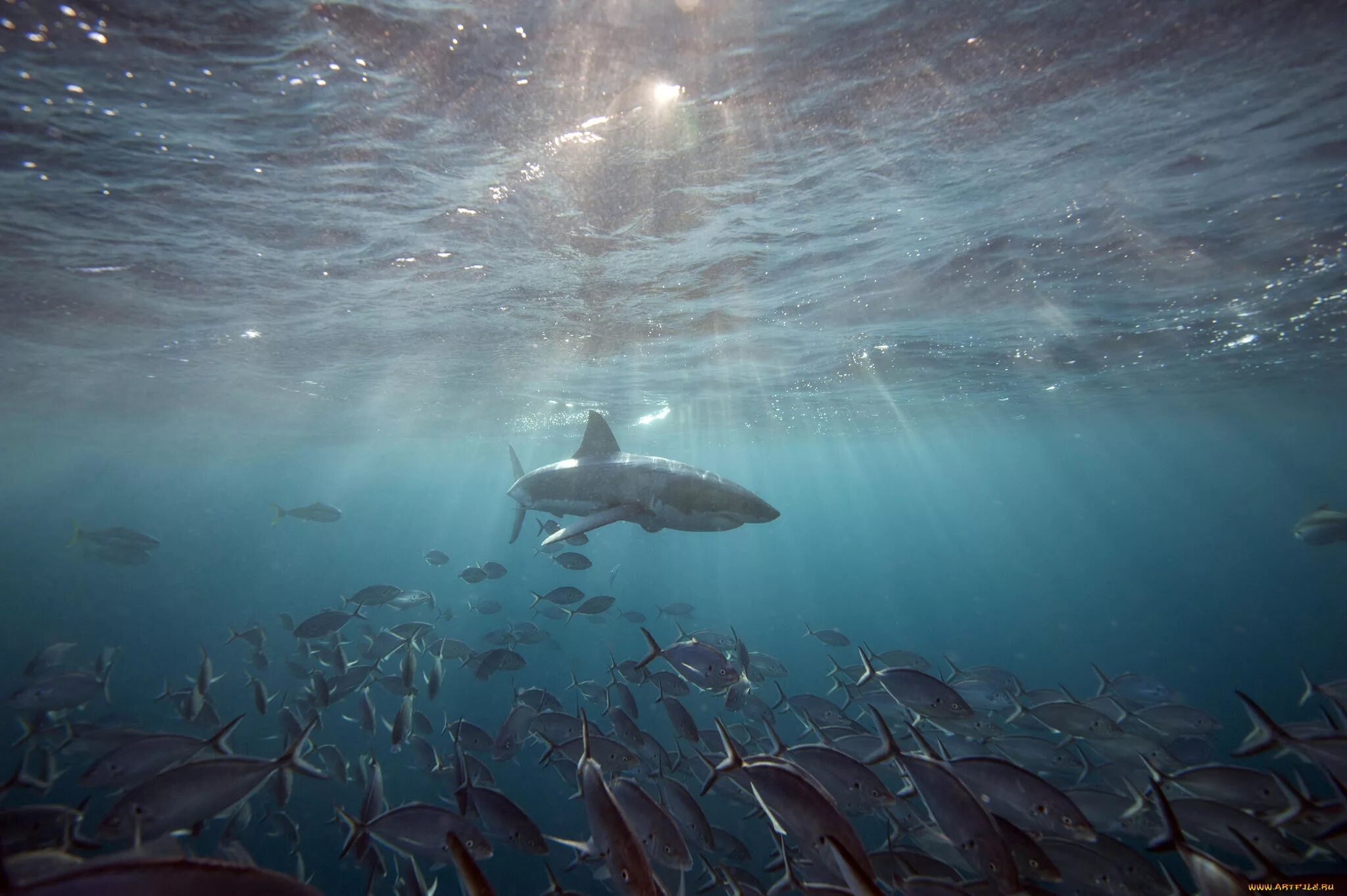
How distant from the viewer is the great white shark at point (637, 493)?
871 centimetres

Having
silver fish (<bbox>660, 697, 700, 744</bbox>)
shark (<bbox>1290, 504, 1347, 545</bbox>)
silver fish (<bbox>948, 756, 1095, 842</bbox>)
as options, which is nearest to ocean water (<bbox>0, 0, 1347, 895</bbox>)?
silver fish (<bbox>660, 697, 700, 744</bbox>)

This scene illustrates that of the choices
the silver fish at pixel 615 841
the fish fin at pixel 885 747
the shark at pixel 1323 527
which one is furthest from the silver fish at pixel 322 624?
the shark at pixel 1323 527

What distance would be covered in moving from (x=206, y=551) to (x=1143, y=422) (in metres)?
87.6

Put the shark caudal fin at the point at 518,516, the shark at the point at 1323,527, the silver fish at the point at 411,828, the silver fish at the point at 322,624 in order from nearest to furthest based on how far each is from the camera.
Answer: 1. the silver fish at the point at 411,828
2. the silver fish at the point at 322,624
3. the shark caudal fin at the point at 518,516
4. the shark at the point at 1323,527

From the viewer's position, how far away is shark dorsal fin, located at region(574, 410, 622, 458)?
10.5 m

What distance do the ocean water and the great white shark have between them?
168 inches

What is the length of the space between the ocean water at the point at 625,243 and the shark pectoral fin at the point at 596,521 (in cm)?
416

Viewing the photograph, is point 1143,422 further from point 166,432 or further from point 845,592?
point 166,432

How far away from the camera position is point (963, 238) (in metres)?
11.6

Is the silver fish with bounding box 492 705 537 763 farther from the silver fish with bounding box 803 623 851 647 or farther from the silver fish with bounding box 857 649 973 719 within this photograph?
the silver fish with bounding box 803 623 851 647

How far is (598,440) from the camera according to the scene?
10.6 metres

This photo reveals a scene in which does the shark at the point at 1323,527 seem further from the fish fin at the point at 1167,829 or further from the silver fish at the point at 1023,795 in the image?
the fish fin at the point at 1167,829

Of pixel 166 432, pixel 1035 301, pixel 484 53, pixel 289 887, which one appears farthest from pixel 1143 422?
pixel 166 432

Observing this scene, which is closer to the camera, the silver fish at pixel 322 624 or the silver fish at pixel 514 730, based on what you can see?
the silver fish at pixel 514 730
